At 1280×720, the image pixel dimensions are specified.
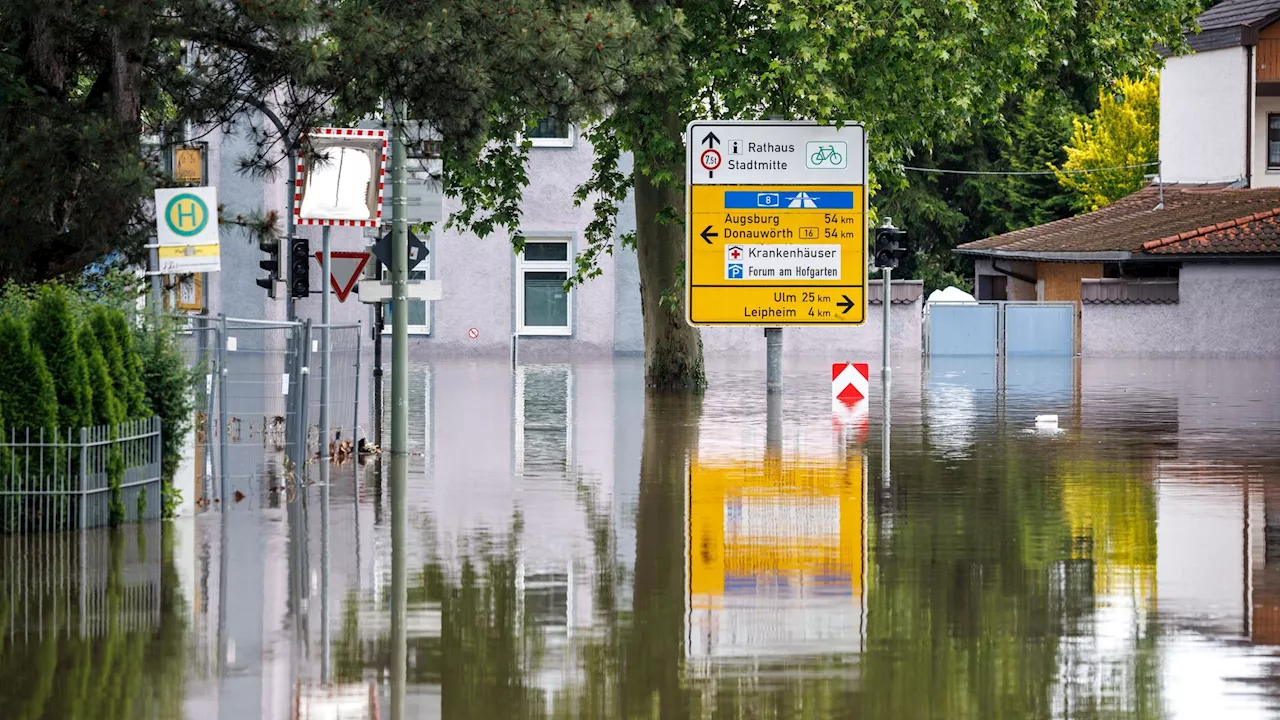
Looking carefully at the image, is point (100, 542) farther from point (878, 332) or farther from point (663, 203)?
point (878, 332)

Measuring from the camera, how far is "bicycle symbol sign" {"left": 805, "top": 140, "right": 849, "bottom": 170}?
1172 inches

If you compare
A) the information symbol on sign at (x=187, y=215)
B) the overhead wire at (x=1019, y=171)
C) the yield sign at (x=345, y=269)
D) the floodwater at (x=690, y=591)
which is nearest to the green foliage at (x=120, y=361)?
the floodwater at (x=690, y=591)

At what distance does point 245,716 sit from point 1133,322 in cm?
5071

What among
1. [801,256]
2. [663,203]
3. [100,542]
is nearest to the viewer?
[100,542]

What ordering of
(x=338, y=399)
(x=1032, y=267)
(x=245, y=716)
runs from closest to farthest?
(x=245, y=716) < (x=338, y=399) < (x=1032, y=267)

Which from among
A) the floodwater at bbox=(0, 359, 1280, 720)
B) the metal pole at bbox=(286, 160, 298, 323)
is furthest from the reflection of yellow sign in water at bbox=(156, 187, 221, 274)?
the metal pole at bbox=(286, 160, 298, 323)

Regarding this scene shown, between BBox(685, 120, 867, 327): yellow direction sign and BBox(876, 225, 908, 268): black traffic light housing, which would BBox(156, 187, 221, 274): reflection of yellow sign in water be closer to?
BBox(685, 120, 867, 327): yellow direction sign

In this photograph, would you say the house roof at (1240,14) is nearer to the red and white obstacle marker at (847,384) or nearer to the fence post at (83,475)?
the red and white obstacle marker at (847,384)

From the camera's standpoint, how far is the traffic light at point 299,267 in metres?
28.9

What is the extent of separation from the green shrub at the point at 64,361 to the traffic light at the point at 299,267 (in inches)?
584

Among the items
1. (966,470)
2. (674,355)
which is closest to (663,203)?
(674,355)

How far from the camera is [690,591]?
1137 centimetres

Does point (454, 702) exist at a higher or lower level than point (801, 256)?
lower

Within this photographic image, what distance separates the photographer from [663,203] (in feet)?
115
